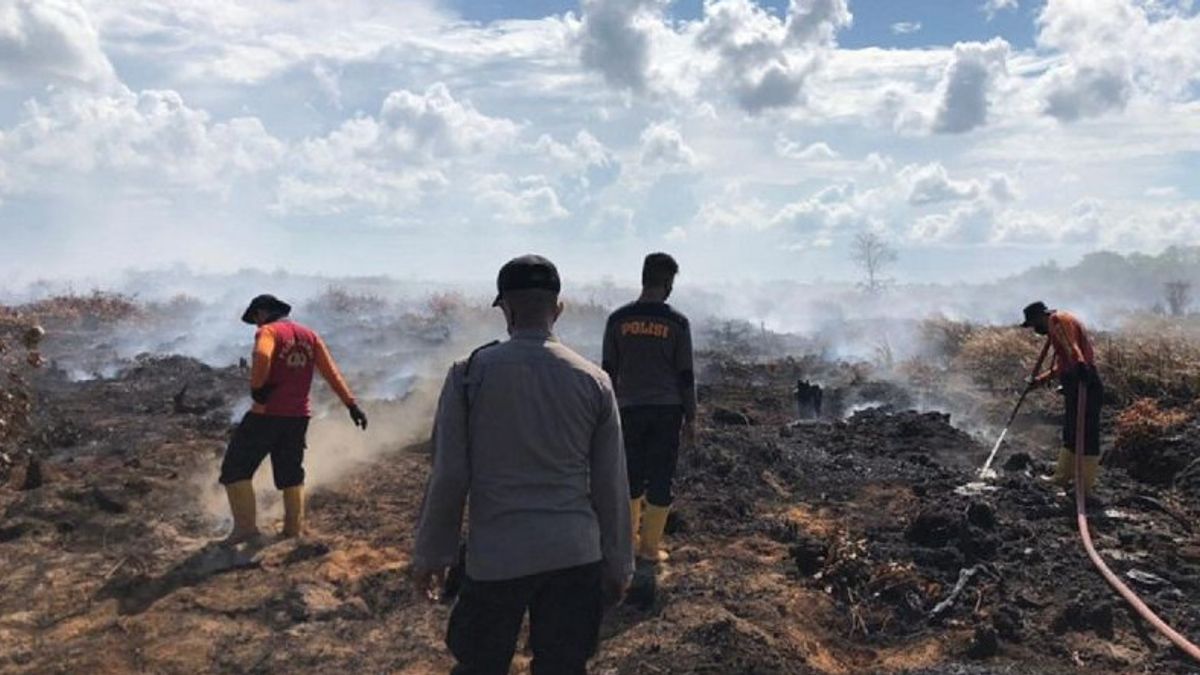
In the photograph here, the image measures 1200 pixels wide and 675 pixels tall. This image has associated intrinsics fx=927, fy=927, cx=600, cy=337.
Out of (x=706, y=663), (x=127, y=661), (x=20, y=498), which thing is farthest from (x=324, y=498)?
(x=706, y=663)

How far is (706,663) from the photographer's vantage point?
491 centimetres

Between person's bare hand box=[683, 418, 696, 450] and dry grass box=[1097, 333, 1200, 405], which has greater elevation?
person's bare hand box=[683, 418, 696, 450]

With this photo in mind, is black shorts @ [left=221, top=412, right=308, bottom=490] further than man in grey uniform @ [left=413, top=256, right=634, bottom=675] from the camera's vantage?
Yes

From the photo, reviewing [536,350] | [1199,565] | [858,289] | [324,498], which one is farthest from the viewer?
[858,289]

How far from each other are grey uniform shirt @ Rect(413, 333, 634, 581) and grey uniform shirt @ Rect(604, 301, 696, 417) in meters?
2.81

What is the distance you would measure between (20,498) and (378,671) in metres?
4.74

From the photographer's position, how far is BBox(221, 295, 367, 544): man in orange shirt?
261 inches

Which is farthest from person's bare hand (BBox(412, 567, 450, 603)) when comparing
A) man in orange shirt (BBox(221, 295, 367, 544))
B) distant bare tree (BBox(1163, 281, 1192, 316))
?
distant bare tree (BBox(1163, 281, 1192, 316))

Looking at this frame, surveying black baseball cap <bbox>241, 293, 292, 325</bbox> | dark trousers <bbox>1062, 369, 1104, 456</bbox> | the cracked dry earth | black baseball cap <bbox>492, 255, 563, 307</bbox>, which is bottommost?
the cracked dry earth

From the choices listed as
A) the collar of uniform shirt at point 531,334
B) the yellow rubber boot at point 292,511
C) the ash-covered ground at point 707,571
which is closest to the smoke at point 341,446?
the ash-covered ground at point 707,571

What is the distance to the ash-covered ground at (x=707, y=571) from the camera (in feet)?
16.9

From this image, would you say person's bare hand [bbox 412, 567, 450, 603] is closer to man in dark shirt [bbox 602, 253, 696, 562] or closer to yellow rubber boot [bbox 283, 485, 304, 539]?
man in dark shirt [bbox 602, 253, 696, 562]

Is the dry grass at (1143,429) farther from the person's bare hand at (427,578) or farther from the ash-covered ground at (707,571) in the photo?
the person's bare hand at (427,578)

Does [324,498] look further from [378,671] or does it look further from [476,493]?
[476,493]
